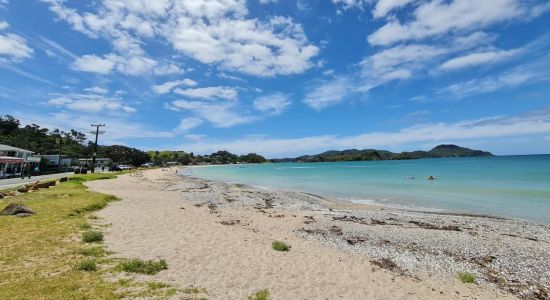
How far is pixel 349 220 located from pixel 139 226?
13721 mm

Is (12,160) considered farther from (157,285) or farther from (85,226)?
(157,285)

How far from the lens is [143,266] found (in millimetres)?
9836

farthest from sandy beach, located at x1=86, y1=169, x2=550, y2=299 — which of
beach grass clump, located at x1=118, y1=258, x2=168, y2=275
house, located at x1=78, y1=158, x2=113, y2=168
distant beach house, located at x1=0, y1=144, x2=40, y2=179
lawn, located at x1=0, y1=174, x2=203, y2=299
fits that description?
house, located at x1=78, y1=158, x2=113, y2=168

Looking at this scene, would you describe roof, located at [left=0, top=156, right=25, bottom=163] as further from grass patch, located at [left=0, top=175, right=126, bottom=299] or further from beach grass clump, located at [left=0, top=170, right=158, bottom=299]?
beach grass clump, located at [left=0, top=170, right=158, bottom=299]

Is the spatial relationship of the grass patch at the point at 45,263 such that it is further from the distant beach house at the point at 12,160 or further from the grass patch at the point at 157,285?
the distant beach house at the point at 12,160

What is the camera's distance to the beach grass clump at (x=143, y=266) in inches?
375

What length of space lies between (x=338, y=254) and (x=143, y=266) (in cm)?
773

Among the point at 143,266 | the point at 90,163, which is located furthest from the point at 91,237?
the point at 90,163

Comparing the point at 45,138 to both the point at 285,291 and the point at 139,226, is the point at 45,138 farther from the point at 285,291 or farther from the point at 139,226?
the point at 285,291

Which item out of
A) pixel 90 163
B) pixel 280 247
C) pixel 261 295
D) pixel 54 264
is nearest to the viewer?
pixel 261 295

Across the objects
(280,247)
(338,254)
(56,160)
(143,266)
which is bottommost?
(338,254)

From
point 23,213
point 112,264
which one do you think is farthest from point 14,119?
point 112,264

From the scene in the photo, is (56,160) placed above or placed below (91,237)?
above

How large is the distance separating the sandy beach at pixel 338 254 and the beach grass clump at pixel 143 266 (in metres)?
0.30
